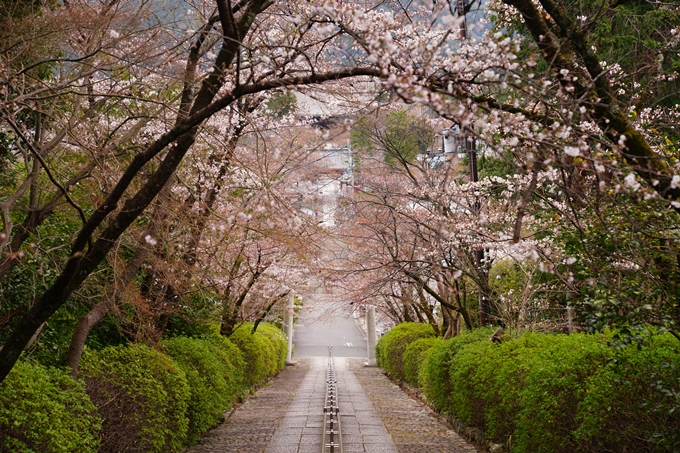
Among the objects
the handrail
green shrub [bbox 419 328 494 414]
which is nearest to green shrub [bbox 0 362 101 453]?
the handrail

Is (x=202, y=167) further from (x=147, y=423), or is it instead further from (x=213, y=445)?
(x=213, y=445)

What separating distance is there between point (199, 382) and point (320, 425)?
119 inches

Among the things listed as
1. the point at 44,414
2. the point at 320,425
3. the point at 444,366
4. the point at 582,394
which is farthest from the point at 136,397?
the point at 444,366

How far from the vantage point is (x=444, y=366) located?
41.5 ft

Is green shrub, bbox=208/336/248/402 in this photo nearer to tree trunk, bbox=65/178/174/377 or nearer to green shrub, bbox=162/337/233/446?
green shrub, bbox=162/337/233/446

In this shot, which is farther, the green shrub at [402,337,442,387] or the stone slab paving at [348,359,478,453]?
the green shrub at [402,337,442,387]

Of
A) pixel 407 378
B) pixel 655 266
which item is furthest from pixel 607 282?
pixel 407 378

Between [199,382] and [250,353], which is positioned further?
[250,353]

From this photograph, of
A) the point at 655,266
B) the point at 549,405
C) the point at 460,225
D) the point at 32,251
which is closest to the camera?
the point at 655,266

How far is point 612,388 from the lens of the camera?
5.09m

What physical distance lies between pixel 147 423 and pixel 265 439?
11.3 ft

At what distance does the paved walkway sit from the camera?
9798 mm

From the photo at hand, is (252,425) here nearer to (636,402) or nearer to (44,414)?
(44,414)

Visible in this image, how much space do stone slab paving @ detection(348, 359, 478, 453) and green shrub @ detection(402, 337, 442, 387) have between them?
562 millimetres
